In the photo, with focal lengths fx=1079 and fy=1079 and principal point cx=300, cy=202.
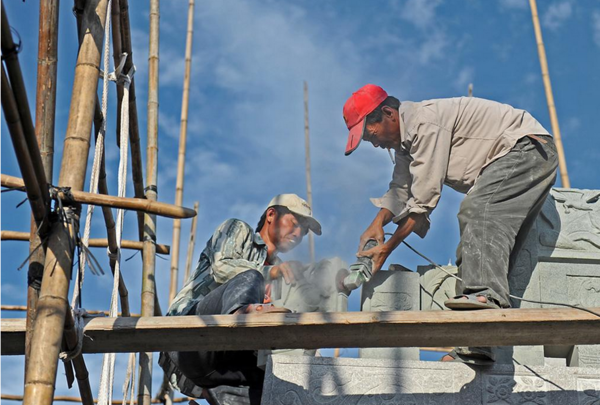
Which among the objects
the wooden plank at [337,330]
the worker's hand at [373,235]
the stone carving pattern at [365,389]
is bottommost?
the stone carving pattern at [365,389]

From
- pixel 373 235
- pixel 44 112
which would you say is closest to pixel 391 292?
pixel 373 235

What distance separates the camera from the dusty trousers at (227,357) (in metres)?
6.09

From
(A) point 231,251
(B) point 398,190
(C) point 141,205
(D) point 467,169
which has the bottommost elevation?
(A) point 231,251

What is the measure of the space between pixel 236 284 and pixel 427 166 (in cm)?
136

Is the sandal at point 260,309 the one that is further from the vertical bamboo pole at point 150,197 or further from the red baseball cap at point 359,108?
the vertical bamboo pole at point 150,197

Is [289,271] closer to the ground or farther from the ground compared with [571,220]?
closer to the ground

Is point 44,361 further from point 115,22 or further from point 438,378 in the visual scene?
point 115,22

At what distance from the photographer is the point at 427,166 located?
6.48m

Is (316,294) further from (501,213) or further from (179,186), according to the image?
(179,186)

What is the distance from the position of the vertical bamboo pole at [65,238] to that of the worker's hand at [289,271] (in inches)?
63.3

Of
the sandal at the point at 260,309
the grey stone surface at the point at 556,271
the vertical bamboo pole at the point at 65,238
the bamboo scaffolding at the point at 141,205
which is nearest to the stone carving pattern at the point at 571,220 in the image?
the grey stone surface at the point at 556,271

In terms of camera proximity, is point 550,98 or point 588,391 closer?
point 588,391

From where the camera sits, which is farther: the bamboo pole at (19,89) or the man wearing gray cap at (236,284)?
the man wearing gray cap at (236,284)

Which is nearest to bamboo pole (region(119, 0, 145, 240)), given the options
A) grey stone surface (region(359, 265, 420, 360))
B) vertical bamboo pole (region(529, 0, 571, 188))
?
grey stone surface (region(359, 265, 420, 360))
